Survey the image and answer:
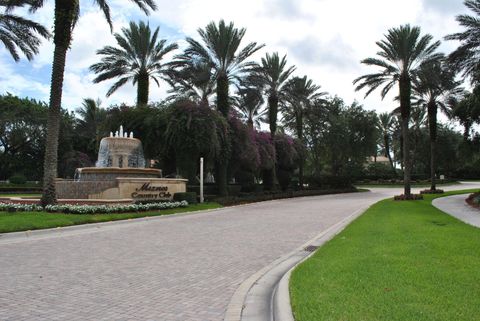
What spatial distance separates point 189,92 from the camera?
3978cm

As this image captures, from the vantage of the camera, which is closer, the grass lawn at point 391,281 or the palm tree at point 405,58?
the grass lawn at point 391,281

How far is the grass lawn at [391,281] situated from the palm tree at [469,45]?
18.0 m

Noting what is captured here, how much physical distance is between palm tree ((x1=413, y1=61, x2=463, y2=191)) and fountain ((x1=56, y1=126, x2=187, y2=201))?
735 inches

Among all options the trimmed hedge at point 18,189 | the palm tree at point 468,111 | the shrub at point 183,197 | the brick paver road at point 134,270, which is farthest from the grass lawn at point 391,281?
the trimmed hedge at point 18,189

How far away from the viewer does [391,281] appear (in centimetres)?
621

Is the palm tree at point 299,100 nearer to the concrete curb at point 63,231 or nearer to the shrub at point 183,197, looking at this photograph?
the shrub at point 183,197

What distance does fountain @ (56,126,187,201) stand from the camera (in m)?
21.5

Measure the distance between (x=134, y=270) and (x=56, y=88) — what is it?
1303 cm

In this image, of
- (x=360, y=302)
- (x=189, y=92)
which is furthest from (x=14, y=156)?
(x=360, y=302)

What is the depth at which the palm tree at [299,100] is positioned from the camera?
130 ft

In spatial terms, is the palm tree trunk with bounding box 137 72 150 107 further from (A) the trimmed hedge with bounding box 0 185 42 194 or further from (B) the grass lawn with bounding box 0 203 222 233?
(A) the trimmed hedge with bounding box 0 185 42 194

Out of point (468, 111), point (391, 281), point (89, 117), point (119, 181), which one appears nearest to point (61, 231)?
point (119, 181)

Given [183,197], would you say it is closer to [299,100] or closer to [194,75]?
[194,75]

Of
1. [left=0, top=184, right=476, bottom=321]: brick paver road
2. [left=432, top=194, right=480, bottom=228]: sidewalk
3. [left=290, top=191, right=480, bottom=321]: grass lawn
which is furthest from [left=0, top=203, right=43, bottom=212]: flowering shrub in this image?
[left=432, top=194, right=480, bottom=228]: sidewalk
